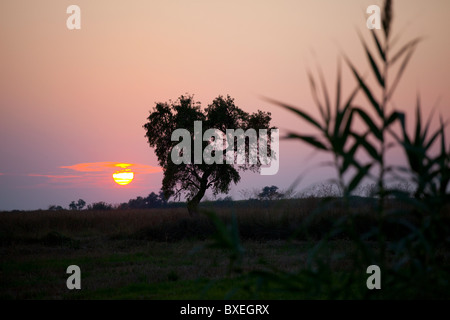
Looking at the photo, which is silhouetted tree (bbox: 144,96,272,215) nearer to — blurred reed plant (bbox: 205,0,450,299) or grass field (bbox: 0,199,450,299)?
grass field (bbox: 0,199,450,299)

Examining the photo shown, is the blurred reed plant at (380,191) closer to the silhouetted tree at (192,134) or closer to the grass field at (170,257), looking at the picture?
the grass field at (170,257)

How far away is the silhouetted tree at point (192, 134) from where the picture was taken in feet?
90.9

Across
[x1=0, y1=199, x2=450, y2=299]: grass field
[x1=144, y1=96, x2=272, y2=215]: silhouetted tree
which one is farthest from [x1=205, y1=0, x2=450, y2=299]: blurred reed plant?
[x1=144, y1=96, x2=272, y2=215]: silhouetted tree

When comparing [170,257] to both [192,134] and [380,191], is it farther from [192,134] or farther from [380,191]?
[192,134]

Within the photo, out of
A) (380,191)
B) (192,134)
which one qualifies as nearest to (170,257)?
→ (380,191)

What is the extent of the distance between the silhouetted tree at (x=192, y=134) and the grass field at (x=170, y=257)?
733 centimetres

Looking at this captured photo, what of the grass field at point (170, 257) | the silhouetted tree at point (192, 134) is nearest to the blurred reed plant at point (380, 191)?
the grass field at point (170, 257)

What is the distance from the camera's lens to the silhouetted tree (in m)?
27.7

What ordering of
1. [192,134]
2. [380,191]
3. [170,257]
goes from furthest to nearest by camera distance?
[192,134] < [170,257] < [380,191]

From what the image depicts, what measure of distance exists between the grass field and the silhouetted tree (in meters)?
7.33

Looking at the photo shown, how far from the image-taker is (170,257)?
450 inches

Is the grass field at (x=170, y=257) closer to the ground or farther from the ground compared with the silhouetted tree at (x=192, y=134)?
closer to the ground

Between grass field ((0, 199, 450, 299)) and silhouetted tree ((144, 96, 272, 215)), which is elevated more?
silhouetted tree ((144, 96, 272, 215))

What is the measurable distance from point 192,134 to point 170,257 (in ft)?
56.7
